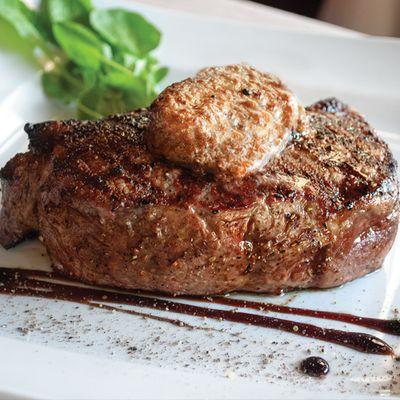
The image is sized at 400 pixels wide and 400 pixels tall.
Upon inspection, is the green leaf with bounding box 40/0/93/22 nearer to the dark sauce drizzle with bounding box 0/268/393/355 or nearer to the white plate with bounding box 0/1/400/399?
the white plate with bounding box 0/1/400/399

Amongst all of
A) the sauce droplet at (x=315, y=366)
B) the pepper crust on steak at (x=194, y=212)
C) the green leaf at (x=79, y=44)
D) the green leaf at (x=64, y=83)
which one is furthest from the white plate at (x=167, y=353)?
the green leaf at (x=79, y=44)

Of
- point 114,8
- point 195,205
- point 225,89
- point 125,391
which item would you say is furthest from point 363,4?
point 125,391

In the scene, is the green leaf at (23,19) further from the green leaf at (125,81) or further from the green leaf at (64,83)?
the green leaf at (125,81)

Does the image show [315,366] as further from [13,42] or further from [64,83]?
[13,42]

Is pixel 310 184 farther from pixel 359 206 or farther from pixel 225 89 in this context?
pixel 225 89

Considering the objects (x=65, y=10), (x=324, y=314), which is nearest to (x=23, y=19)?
(x=65, y=10)

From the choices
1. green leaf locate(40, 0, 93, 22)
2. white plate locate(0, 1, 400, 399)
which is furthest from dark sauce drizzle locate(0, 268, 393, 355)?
green leaf locate(40, 0, 93, 22)
